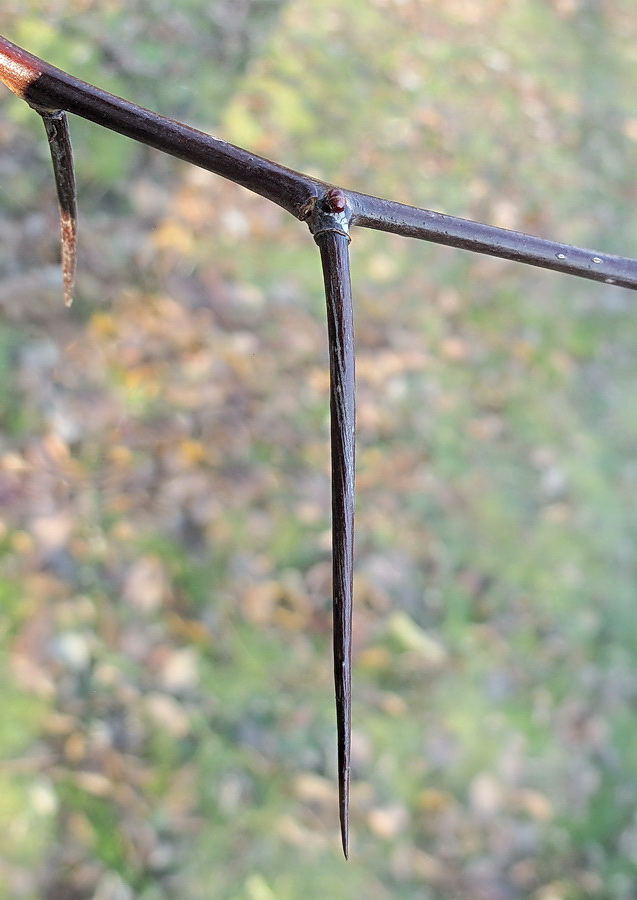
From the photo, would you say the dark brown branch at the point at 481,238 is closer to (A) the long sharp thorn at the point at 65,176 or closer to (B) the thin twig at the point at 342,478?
(B) the thin twig at the point at 342,478

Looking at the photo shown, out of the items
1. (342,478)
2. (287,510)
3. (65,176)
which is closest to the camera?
(342,478)

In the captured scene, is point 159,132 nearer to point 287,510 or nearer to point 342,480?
point 342,480

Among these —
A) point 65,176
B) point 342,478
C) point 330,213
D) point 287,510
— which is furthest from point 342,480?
point 287,510

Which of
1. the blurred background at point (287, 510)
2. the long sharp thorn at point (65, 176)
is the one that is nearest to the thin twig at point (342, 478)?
the long sharp thorn at point (65, 176)

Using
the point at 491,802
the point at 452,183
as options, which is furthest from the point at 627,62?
the point at 491,802

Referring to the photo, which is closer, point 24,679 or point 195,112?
point 24,679

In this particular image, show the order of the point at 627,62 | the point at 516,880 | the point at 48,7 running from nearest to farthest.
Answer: the point at 516,880 < the point at 48,7 < the point at 627,62

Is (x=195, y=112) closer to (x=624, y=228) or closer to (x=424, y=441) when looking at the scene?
(x=424, y=441)
